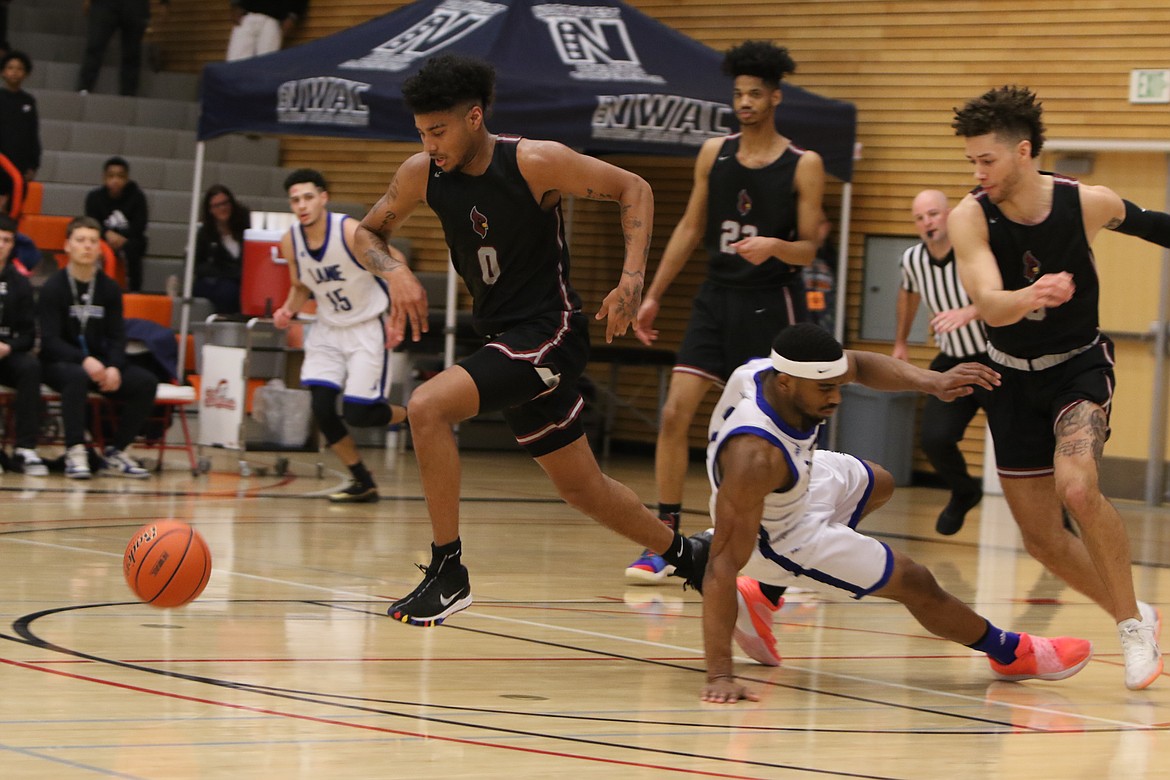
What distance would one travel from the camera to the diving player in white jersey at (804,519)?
16.8 ft

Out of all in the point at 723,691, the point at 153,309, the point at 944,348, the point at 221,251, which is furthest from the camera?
the point at 221,251

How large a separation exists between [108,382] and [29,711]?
6661 millimetres

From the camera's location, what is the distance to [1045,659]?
562 centimetres

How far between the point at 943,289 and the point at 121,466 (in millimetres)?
5407

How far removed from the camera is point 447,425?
5691 mm

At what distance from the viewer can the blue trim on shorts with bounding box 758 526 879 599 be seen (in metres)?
5.40

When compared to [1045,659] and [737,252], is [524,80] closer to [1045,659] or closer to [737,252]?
[737,252]

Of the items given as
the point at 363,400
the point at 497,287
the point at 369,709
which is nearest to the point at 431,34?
the point at 363,400

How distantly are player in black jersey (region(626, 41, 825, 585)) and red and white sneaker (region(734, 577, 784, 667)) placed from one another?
193cm

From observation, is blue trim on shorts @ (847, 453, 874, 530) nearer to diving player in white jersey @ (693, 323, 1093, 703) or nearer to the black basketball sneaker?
diving player in white jersey @ (693, 323, 1093, 703)

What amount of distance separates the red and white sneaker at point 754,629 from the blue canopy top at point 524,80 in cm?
681

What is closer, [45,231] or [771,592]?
[771,592]

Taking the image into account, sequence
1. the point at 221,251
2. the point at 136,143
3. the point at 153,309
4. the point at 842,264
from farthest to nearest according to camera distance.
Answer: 1. the point at 136,143
2. the point at 221,251
3. the point at 842,264
4. the point at 153,309

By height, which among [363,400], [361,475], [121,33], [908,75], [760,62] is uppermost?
[121,33]
